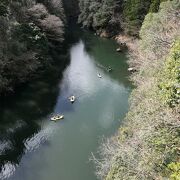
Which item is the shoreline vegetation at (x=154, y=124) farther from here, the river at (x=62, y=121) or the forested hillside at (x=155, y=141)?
the river at (x=62, y=121)

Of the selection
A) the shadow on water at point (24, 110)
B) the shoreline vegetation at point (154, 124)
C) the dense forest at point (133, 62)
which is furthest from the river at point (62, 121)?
the shoreline vegetation at point (154, 124)

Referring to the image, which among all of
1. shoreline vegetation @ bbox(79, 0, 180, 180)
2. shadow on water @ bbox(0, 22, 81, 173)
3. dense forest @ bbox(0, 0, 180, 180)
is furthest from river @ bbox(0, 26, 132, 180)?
shoreline vegetation @ bbox(79, 0, 180, 180)

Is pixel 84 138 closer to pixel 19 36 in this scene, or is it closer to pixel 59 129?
pixel 59 129

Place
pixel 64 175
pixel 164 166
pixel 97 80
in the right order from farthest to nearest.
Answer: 1. pixel 97 80
2. pixel 64 175
3. pixel 164 166

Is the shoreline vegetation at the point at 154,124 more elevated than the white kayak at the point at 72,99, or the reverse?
the shoreline vegetation at the point at 154,124

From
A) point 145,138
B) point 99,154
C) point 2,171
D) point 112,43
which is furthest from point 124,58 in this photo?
point 145,138

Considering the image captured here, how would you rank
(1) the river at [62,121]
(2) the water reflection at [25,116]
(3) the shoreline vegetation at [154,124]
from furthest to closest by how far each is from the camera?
1. (2) the water reflection at [25,116]
2. (1) the river at [62,121]
3. (3) the shoreline vegetation at [154,124]

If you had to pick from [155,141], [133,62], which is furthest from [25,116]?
[155,141]
